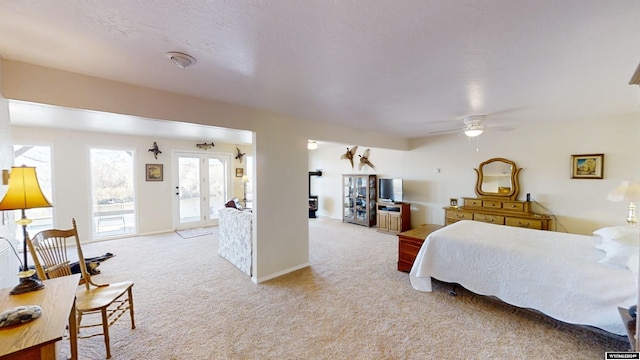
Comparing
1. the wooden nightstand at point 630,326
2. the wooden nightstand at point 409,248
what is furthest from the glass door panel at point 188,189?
the wooden nightstand at point 630,326

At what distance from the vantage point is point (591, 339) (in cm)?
212

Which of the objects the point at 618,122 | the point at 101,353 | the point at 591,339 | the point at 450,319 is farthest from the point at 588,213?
the point at 101,353

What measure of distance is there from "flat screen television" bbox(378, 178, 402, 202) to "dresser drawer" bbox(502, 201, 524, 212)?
2115mm

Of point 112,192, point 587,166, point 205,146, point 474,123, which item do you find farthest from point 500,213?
point 112,192

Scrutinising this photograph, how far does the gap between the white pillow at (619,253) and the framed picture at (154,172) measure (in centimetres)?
733

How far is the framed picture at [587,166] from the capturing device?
12.7 feet

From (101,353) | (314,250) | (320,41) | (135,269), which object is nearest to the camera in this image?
(320,41)

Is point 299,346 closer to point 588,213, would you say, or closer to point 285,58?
point 285,58

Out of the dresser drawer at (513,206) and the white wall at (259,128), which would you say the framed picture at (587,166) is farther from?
the white wall at (259,128)

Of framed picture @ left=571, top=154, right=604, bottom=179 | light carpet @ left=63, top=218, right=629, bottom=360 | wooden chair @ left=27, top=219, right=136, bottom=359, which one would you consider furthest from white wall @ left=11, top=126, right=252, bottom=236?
framed picture @ left=571, top=154, right=604, bottom=179

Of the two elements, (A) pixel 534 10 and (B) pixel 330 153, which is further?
(B) pixel 330 153

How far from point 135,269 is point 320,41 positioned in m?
4.13

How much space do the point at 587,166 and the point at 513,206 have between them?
46.7 inches

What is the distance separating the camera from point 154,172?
5.73 meters
